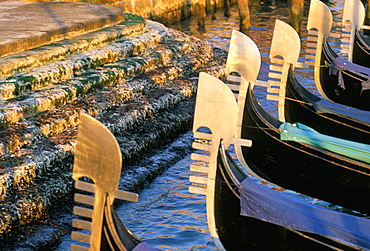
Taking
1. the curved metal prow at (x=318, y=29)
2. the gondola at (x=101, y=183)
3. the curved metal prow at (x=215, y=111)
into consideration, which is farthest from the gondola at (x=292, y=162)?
the gondola at (x=101, y=183)

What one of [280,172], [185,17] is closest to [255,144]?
[280,172]

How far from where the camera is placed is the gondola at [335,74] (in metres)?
7.15

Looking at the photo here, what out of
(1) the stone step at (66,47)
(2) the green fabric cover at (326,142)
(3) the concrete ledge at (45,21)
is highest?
(3) the concrete ledge at (45,21)

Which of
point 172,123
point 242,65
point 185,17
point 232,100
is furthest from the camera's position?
point 185,17

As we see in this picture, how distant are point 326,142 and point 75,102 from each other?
252cm

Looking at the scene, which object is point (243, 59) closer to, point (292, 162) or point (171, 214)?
point (292, 162)

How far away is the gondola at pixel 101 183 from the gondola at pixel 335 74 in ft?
14.4

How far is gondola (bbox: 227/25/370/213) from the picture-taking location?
5289 millimetres

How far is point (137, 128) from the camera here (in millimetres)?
6957

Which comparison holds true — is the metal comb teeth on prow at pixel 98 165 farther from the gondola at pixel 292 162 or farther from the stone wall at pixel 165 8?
the stone wall at pixel 165 8

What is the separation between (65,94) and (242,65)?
6.18 feet

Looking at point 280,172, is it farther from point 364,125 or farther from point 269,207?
point 269,207

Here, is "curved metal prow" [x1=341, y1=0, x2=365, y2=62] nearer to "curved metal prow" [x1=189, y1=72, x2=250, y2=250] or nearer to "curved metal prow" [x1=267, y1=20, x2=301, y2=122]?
"curved metal prow" [x1=267, y1=20, x2=301, y2=122]

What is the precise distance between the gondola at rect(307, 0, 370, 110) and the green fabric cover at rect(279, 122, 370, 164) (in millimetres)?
1868
